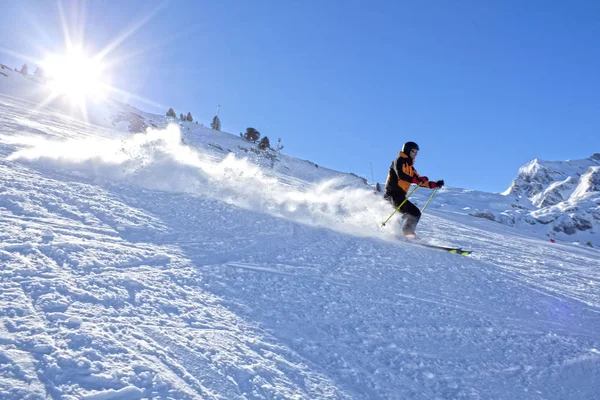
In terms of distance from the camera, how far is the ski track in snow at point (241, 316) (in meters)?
2.45

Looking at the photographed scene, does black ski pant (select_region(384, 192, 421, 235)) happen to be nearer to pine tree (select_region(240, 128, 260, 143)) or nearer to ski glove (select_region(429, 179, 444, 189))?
ski glove (select_region(429, 179, 444, 189))

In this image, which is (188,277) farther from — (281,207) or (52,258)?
(281,207)

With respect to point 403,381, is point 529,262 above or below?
above

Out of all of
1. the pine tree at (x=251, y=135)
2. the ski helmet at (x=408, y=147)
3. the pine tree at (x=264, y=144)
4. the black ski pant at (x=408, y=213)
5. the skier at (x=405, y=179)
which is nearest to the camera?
the black ski pant at (x=408, y=213)

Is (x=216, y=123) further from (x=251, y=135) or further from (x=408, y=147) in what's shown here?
(x=408, y=147)

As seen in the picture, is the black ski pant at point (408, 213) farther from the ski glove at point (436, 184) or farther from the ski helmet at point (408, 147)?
the ski helmet at point (408, 147)

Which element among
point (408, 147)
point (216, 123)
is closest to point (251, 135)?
point (216, 123)

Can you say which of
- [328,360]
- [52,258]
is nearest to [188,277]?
[52,258]

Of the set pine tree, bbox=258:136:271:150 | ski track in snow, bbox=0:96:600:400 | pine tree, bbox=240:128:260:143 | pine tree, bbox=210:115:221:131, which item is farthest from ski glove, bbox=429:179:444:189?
pine tree, bbox=210:115:221:131

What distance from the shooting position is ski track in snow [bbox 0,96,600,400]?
245 cm

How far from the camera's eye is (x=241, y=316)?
344 cm

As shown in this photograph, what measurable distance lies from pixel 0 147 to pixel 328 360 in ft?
30.8

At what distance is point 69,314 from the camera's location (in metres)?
2.75

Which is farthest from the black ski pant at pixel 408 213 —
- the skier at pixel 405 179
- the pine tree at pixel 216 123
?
the pine tree at pixel 216 123
